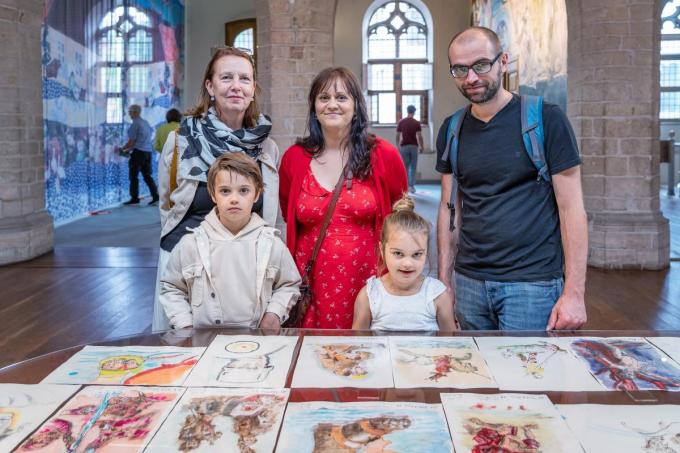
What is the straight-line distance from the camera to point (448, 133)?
8.01 ft

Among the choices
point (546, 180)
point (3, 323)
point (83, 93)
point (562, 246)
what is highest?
point (83, 93)

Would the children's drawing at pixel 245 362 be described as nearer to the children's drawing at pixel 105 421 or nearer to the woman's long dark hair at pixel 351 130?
the children's drawing at pixel 105 421

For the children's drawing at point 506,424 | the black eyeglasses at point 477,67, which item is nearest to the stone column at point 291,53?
the black eyeglasses at point 477,67

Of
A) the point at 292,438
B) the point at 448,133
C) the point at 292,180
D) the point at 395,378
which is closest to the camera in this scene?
the point at 292,438

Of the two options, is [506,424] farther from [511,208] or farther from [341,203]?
[341,203]

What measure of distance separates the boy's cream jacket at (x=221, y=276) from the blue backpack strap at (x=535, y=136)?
2.77 feet

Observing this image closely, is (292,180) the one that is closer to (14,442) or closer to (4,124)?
(14,442)

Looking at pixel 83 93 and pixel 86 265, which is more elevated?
pixel 83 93

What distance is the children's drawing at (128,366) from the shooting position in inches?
63.3

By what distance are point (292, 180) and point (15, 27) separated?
5.54 m

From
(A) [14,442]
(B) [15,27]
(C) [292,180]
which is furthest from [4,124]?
(A) [14,442]

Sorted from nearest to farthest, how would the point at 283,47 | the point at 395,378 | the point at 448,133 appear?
the point at 395,378
the point at 448,133
the point at 283,47

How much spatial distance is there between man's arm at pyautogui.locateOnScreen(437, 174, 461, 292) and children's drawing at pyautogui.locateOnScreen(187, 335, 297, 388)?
33.3 inches

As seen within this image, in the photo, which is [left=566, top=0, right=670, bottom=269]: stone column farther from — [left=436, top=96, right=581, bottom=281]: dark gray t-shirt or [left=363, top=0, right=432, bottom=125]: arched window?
[left=363, top=0, right=432, bottom=125]: arched window
